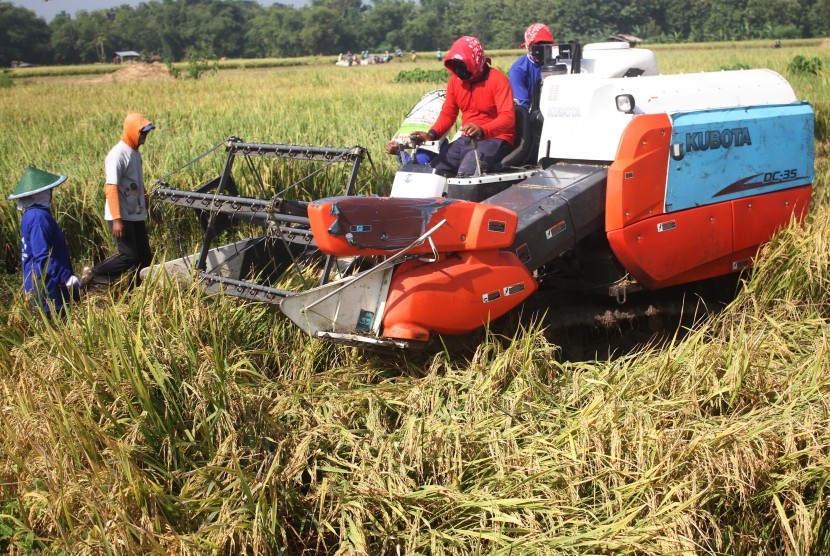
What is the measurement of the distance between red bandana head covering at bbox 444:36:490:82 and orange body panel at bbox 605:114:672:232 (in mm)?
1204

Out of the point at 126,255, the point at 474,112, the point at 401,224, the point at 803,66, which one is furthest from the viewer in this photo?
the point at 803,66

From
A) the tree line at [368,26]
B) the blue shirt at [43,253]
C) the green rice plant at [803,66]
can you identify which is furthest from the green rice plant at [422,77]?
the tree line at [368,26]

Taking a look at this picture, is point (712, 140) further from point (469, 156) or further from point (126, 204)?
point (126, 204)

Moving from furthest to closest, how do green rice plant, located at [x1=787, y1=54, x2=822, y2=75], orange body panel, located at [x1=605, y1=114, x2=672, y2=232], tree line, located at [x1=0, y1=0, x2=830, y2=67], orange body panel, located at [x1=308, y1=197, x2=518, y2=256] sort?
tree line, located at [x1=0, y1=0, x2=830, y2=67] < green rice plant, located at [x1=787, y1=54, x2=822, y2=75] < orange body panel, located at [x1=605, y1=114, x2=672, y2=232] < orange body panel, located at [x1=308, y1=197, x2=518, y2=256]

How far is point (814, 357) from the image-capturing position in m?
4.02

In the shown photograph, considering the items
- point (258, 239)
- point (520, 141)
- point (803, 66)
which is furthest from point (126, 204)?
point (803, 66)

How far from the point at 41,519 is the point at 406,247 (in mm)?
1914

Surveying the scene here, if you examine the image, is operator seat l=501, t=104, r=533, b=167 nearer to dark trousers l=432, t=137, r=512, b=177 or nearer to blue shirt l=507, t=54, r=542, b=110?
dark trousers l=432, t=137, r=512, b=177

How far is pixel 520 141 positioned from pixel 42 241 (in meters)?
3.06

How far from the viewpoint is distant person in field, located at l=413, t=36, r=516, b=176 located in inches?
214

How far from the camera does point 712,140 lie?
508 centimetres

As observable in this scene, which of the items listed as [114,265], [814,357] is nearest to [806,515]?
[814,357]

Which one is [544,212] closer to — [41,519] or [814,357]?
[814,357]

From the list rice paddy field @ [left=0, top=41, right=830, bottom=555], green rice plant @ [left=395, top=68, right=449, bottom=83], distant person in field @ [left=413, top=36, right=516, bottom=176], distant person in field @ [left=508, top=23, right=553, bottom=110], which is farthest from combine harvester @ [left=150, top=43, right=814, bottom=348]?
green rice plant @ [left=395, top=68, right=449, bottom=83]
